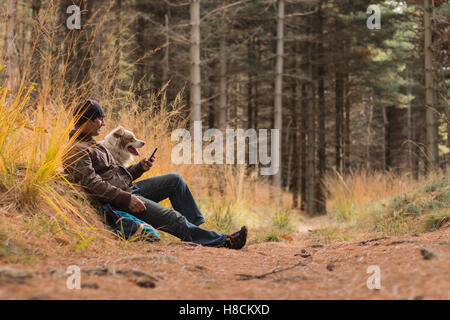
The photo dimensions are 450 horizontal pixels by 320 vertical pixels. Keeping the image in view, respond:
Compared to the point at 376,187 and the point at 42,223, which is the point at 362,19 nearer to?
the point at 376,187

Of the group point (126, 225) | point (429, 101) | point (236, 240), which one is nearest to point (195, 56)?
point (236, 240)

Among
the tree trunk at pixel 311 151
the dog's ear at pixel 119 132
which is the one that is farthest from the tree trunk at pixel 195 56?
the tree trunk at pixel 311 151

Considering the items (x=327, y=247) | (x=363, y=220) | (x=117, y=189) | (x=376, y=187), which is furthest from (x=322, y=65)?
(x=117, y=189)

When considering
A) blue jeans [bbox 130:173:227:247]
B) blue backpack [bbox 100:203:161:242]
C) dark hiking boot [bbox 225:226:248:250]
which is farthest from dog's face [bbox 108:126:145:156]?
dark hiking boot [bbox 225:226:248:250]

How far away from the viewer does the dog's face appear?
3773 mm

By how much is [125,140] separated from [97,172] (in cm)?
43

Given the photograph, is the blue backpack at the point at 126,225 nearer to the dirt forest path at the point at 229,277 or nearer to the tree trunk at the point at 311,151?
the dirt forest path at the point at 229,277

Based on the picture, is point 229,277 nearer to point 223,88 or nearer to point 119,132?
point 119,132

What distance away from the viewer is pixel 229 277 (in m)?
2.39

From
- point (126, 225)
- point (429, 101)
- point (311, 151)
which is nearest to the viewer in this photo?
point (126, 225)

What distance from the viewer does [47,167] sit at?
290cm

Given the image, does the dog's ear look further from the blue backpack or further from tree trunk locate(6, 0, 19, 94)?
tree trunk locate(6, 0, 19, 94)

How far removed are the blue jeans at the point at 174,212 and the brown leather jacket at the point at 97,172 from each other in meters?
0.26

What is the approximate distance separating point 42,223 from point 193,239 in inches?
53.1
